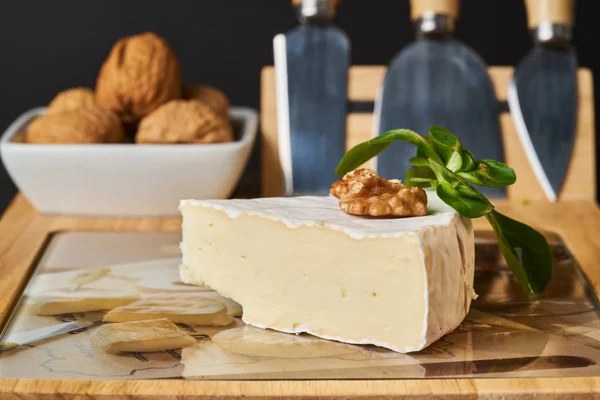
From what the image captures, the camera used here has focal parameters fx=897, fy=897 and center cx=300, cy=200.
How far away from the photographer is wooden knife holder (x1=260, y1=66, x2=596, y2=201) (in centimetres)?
148

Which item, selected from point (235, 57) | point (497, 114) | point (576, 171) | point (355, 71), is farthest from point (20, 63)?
point (576, 171)

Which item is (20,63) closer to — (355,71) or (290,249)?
(355,71)

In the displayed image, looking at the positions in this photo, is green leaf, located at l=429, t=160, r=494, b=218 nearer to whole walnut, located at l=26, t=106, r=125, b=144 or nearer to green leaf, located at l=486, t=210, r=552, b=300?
green leaf, located at l=486, t=210, r=552, b=300

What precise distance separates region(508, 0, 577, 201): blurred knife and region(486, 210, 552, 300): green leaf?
1.39ft

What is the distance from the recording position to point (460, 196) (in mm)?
968

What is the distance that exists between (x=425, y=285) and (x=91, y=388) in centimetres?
33

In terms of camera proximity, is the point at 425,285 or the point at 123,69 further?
the point at 123,69

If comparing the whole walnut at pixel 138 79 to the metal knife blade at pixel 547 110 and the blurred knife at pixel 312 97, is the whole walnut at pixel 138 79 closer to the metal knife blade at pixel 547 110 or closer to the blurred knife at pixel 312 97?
the blurred knife at pixel 312 97

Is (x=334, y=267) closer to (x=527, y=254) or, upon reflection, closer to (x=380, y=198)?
(x=380, y=198)

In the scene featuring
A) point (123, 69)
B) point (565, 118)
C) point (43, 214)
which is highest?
point (123, 69)

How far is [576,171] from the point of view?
1486 mm

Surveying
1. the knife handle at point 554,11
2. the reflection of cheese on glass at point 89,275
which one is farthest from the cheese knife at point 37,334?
the knife handle at point 554,11

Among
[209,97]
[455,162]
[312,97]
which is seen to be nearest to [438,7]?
[312,97]

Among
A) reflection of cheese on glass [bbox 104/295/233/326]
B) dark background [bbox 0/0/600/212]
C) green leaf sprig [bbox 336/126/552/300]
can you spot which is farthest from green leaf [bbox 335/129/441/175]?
dark background [bbox 0/0/600/212]
